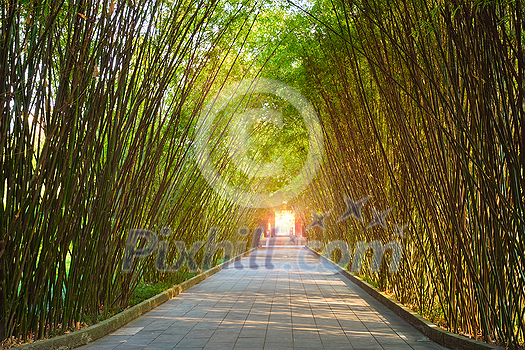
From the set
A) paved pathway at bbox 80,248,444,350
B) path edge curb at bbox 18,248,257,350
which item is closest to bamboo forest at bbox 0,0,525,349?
path edge curb at bbox 18,248,257,350

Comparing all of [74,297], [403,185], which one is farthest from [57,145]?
[403,185]

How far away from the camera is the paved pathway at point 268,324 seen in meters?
2.96

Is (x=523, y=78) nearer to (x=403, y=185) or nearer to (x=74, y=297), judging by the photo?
(x=403, y=185)

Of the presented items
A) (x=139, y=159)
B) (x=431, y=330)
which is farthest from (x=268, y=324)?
(x=139, y=159)

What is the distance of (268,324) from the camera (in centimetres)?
362

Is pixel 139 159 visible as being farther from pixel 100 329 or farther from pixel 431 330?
pixel 431 330

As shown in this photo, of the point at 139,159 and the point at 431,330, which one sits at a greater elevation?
the point at 139,159

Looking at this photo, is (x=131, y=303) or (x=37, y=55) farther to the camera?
(x=131, y=303)

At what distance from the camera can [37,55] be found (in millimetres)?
2406

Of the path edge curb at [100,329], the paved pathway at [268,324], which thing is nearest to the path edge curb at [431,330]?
the paved pathway at [268,324]

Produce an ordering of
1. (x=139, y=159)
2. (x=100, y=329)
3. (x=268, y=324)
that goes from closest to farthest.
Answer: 1. (x=100, y=329)
2. (x=139, y=159)
3. (x=268, y=324)

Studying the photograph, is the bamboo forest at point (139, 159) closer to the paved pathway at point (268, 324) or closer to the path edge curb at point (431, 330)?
the path edge curb at point (431, 330)

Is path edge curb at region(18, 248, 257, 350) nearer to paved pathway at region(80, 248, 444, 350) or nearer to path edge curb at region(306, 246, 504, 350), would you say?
paved pathway at region(80, 248, 444, 350)

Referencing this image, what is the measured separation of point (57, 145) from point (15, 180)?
0.28 metres
